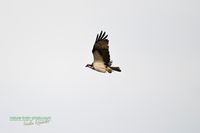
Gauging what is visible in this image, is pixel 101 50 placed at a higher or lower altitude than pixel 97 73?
higher

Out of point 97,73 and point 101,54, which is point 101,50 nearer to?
point 101,54

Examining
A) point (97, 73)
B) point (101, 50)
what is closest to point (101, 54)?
point (101, 50)

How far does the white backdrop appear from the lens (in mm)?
3020

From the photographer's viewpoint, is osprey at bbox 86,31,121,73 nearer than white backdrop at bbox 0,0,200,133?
Yes

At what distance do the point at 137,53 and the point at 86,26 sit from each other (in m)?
0.37

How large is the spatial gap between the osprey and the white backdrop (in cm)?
7

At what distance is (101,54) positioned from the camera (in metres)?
2.91

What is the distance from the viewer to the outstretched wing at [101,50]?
2.90 metres

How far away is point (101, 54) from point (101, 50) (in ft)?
0.08

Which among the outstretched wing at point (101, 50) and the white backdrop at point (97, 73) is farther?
the white backdrop at point (97, 73)

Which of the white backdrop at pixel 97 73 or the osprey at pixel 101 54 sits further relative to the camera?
the white backdrop at pixel 97 73

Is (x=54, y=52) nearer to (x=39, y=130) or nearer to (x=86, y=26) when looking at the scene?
(x=86, y=26)

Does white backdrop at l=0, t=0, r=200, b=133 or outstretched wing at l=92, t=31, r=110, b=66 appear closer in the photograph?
outstretched wing at l=92, t=31, r=110, b=66

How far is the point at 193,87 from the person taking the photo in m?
3.13
